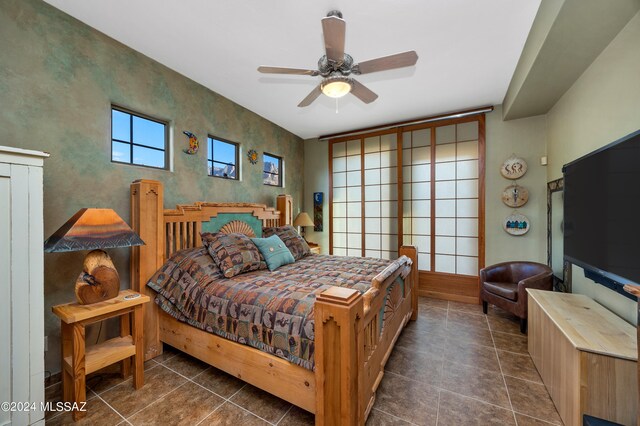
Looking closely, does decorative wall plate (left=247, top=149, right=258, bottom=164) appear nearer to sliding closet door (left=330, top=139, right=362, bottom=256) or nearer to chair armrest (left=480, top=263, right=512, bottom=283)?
sliding closet door (left=330, top=139, right=362, bottom=256)

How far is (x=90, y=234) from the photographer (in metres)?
1.64

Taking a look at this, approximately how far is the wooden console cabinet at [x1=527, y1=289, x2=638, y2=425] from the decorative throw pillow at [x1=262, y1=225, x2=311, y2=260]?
2346 millimetres

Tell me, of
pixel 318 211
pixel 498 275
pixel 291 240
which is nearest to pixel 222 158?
pixel 291 240

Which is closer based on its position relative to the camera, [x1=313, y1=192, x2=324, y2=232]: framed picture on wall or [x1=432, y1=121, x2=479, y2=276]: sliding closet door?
[x1=432, y1=121, x2=479, y2=276]: sliding closet door

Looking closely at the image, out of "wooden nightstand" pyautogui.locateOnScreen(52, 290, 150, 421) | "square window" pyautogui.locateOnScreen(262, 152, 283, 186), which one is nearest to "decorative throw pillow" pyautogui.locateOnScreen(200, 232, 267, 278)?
"wooden nightstand" pyautogui.locateOnScreen(52, 290, 150, 421)

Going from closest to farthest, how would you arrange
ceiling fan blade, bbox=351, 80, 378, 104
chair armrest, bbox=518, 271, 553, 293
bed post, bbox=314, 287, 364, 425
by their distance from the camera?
bed post, bbox=314, 287, 364, 425 < ceiling fan blade, bbox=351, 80, 378, 104 < chair armrest, bbox=518, 271, 553, 293

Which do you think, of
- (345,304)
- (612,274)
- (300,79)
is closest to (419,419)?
(345,304)

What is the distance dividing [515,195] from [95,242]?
454cm

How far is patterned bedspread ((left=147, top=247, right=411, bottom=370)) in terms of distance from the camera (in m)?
1.54

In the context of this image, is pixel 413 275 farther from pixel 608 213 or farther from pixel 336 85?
pixel 336 85

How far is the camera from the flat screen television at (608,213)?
132cm

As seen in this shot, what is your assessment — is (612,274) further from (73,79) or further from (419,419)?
(73,79)

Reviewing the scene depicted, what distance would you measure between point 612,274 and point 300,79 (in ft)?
9.90

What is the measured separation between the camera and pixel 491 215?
142 inches
